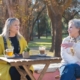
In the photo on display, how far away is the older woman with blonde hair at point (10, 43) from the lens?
16.5 ft

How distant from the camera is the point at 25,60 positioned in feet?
15.2

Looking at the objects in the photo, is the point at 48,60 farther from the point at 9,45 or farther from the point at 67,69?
the point at 9,45

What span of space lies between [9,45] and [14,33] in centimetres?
28

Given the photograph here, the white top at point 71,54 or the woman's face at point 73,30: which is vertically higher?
the woman's face at point 73,30

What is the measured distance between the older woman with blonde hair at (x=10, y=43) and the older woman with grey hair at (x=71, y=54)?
2.48 feet

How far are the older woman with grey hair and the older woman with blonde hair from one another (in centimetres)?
76

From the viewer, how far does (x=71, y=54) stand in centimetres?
489

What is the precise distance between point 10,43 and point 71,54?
123 cm

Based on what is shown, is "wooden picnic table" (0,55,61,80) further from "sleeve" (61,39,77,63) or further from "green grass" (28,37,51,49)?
"green grass" (28,37,51,49)

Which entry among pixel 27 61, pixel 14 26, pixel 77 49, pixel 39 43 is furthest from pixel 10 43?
pixel 39 43

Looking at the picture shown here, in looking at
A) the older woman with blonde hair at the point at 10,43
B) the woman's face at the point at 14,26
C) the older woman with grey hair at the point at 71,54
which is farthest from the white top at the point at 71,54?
the woman's face at the point at 14,26

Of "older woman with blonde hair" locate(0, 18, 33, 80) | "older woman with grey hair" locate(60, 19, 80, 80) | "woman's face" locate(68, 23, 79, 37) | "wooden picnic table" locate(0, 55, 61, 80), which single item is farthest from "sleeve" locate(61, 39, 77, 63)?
"older woman with blonde hair" locate(0, 18, 33, 80)

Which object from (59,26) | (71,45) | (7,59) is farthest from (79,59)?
(59,26)

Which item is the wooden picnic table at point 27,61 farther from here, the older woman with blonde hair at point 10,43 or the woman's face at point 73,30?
the woman's face at point 73,30
